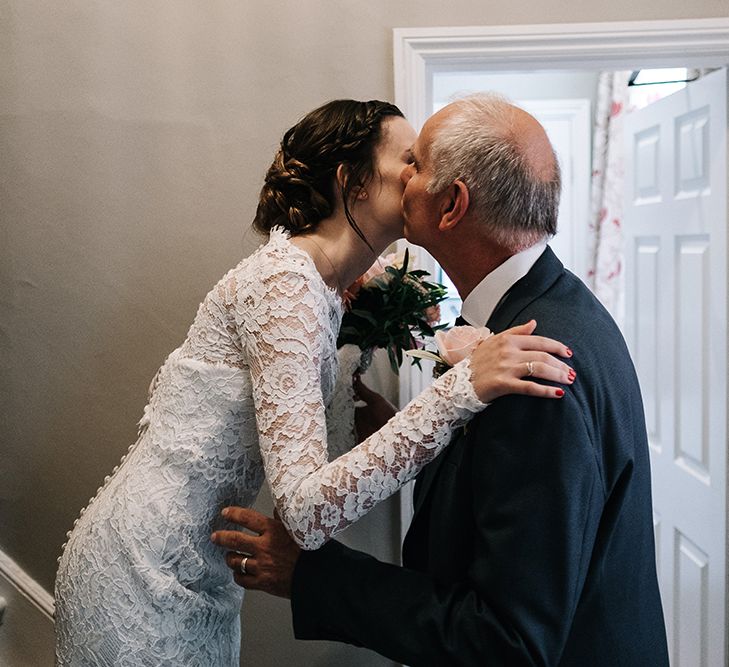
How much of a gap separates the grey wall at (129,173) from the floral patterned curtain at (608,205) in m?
2.11

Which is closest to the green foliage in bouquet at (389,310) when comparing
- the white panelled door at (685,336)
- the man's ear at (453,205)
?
the man's ear at (453,205)

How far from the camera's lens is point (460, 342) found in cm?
129

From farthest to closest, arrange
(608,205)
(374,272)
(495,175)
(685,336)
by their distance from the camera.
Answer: (608,205), (685,336), (374,272), (495,175)

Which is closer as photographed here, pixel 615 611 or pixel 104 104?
pixel 615 611

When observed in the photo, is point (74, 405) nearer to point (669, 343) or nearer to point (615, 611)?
point (615, 611)

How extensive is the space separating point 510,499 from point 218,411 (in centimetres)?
59

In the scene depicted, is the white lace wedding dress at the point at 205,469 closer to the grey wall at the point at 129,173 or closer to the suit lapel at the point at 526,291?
the suit lapel at the point at 526,291

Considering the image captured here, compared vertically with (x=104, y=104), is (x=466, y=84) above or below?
above

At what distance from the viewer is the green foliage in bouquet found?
6.14 ft

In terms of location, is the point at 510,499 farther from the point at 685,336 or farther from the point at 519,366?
the point at 685,336

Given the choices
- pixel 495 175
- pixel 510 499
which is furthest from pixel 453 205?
pixel 510 499

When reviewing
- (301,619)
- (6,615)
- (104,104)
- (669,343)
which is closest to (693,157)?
(669,343)

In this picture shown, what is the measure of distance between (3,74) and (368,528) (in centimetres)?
160

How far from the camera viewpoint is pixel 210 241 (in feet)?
7.54
